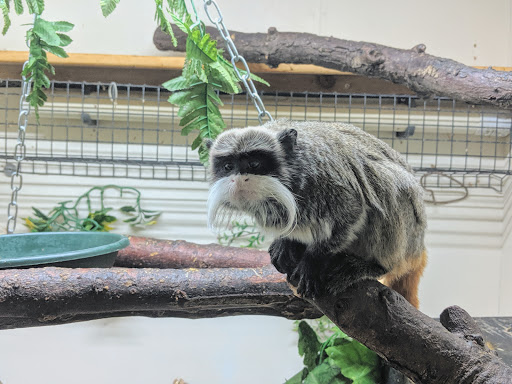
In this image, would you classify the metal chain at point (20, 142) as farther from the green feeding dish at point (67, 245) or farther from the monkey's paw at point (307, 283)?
the monkey's paw at point (307, 283)

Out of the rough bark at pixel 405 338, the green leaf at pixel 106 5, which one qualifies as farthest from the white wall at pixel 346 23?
the rough bark at pixel 405 338

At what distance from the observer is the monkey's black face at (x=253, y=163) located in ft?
3.46

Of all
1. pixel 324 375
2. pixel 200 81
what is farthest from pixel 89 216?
pixel 324 375

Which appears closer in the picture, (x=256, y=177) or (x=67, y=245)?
(x=256, y=177)

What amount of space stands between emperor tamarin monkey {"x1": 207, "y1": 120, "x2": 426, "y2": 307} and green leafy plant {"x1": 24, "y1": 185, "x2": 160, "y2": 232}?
152cm

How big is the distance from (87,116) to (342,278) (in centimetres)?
197

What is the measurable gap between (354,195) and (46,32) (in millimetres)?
1243

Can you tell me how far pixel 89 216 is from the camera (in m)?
2.54

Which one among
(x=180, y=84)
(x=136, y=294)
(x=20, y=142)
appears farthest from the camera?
(x=20, y=142)

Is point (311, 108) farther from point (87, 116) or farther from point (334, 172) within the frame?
point (334, 172)

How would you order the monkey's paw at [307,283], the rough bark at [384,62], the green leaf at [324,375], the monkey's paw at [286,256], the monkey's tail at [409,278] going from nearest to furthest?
the monkey's paw at [307,283], the monkey's paw at [286,256], the monkey's tail at [409,278], the green leaf at [324,375], the rough bark at [384,62]

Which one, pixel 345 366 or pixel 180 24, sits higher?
pixel 180 24

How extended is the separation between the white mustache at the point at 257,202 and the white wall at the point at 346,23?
171 cm

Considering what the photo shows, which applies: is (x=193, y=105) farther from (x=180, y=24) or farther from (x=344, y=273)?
(x=344, y=273)
